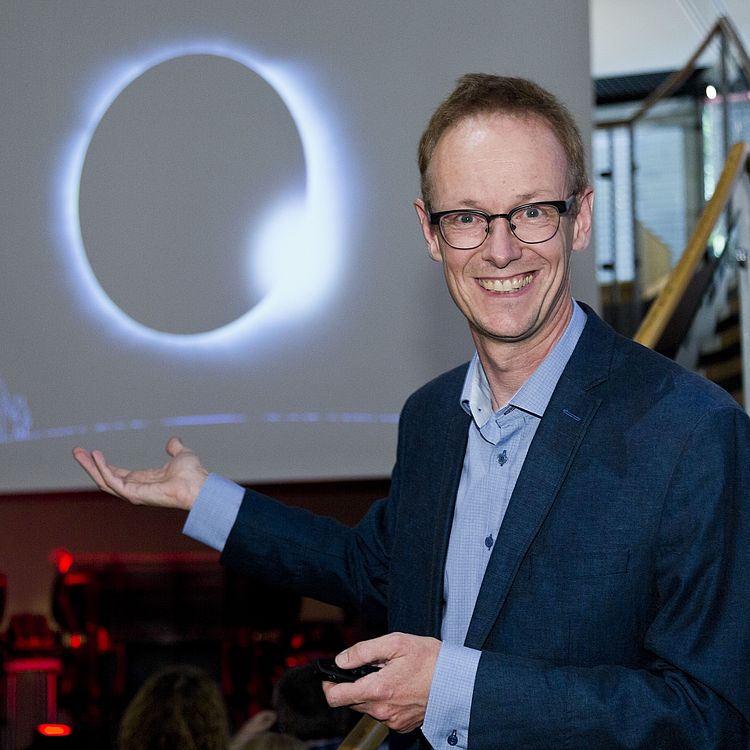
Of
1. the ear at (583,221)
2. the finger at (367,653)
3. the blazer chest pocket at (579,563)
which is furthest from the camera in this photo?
the ear at (583,221)

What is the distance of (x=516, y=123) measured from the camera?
142 cm

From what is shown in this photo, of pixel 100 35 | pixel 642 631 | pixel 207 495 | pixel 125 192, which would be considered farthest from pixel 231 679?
pixel 642 631

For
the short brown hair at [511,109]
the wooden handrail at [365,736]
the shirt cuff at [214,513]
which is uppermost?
the short brown hair at [511,109]

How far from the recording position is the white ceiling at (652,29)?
7.87m

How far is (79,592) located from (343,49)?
A: 12.9 ft

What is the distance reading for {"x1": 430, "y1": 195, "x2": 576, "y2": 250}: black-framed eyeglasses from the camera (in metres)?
1.43

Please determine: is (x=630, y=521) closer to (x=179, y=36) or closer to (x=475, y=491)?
(x=475, y=491)

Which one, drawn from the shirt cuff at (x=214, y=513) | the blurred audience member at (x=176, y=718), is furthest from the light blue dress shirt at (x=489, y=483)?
the blurred audience member at (x=176, y=718)

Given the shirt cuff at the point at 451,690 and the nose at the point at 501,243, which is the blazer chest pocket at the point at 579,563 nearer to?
the shirt cuff at the point at 451,690

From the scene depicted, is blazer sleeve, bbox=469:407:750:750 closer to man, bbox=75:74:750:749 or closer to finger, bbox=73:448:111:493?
man, bbox=75:74:750:749

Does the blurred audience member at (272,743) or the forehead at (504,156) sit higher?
the forehead at (504,156)

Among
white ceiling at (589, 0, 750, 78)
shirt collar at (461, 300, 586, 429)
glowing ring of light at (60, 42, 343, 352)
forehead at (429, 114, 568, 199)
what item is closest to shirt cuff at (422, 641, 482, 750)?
shirt collar at (461, 300, 586, 429)

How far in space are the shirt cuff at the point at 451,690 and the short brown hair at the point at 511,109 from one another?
628 mm

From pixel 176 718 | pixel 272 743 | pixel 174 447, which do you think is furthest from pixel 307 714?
pixel 174 447
